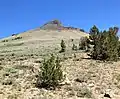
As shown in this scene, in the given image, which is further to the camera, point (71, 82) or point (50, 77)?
point (71, 82)

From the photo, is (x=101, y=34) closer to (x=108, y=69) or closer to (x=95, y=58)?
(x=95, y=58)

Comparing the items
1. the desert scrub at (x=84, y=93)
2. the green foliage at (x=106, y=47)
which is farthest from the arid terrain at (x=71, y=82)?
the green foliage at (x=106, y=47)

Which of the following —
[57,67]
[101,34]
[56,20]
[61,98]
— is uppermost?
[56,20]

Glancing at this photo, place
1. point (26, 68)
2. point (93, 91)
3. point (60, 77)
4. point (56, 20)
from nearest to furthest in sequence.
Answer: point (93, 91)
point (60, 77)
point (26, 68)
point (56, 20)

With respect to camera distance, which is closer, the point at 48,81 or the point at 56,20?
the point at 48,81

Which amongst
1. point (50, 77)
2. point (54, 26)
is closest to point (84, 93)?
point (50, 77)

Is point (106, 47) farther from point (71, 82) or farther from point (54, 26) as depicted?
point (54, 26)

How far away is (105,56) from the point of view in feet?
110

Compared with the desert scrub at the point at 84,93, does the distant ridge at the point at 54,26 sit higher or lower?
higher

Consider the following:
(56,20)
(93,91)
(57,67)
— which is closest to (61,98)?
(93,91)

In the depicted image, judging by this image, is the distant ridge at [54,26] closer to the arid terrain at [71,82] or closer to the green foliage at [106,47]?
the green foliage at [106,47]

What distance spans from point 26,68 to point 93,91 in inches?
318

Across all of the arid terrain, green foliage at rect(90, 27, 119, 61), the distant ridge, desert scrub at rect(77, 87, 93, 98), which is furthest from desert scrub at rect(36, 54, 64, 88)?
the distant ridge

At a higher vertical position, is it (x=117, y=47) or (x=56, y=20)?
(x=56, y=20)
